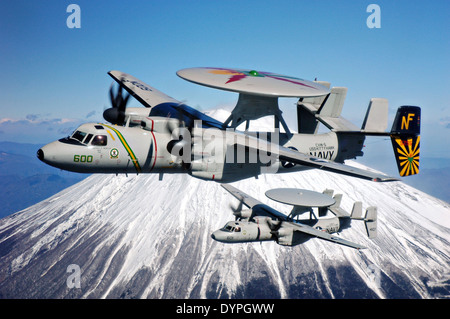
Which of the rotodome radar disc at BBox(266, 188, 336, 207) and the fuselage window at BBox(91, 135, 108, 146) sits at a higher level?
the fuselage window at BBox(91, 135, 108, 146)

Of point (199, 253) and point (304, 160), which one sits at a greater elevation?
point (304, 160)

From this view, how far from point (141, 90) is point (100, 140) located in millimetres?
10353

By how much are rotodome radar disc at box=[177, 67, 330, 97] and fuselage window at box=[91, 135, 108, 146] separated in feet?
18.2

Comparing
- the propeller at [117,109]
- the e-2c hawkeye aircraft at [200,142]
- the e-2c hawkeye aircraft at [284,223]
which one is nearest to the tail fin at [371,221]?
the e-2c hawkeye aircraft at [284,223]

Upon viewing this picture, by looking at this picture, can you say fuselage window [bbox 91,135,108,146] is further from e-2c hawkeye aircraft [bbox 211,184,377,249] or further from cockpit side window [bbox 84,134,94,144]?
e-2c hawkeye aircraft [bbox 211,184,377,249]

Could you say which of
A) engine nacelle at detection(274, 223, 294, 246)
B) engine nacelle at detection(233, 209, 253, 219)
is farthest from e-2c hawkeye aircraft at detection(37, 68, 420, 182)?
engine nacelle at detection(233, 209, 253, 219)

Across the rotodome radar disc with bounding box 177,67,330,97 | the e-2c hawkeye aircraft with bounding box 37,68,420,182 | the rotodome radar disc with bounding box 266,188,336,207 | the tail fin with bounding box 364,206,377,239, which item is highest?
the rotodome radar disc with bounding box 177,67,330,97

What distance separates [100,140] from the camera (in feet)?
54.4

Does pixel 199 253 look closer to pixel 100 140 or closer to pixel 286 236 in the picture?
pixel 286 236

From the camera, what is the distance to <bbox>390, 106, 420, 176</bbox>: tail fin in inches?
931

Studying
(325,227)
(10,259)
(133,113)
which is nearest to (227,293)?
(10,259)

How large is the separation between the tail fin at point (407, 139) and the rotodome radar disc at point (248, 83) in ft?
30.3

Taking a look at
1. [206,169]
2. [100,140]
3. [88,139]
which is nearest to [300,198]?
[206,169]

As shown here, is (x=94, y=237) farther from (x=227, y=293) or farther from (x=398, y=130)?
(x=398, y=130)
